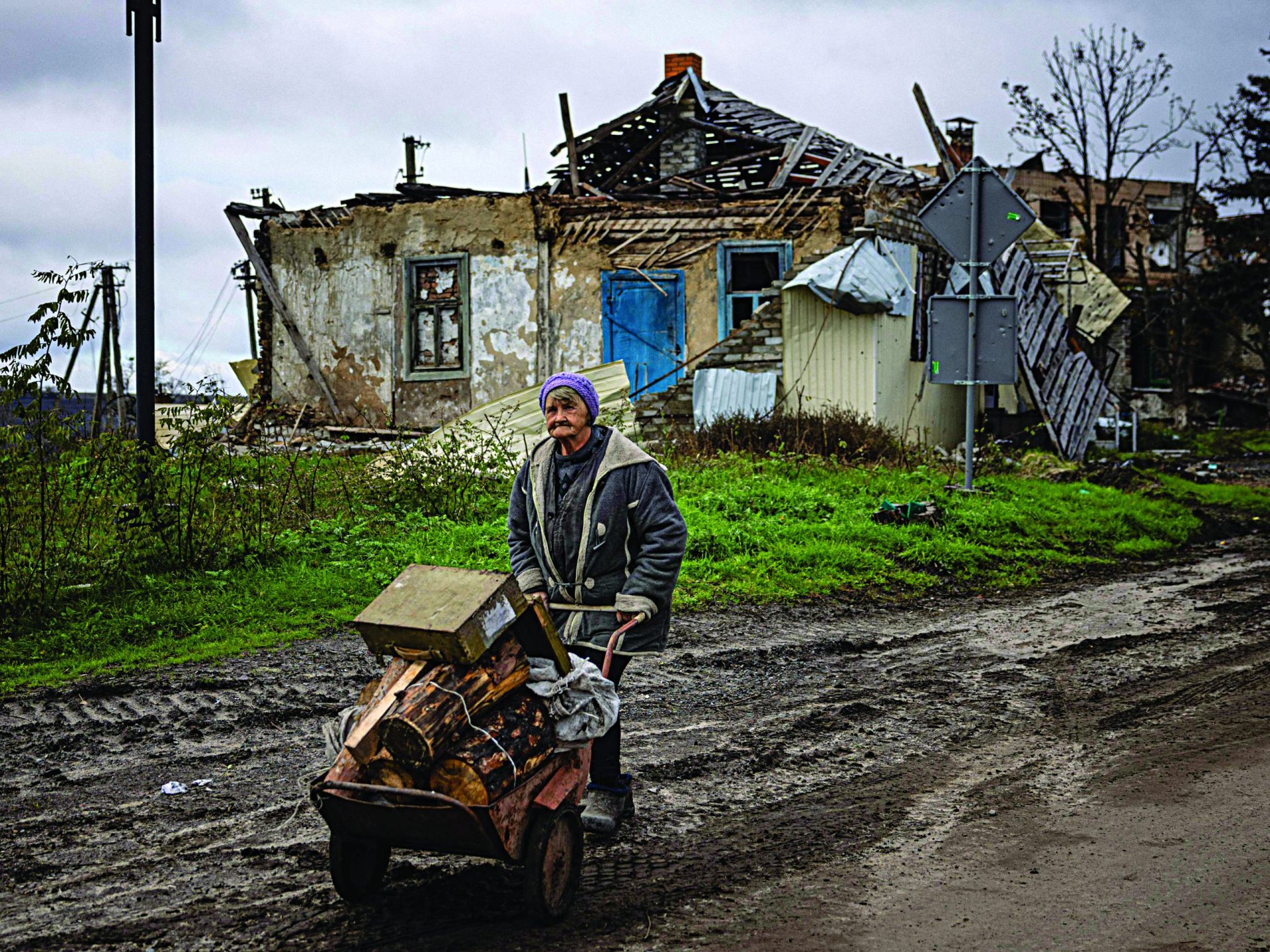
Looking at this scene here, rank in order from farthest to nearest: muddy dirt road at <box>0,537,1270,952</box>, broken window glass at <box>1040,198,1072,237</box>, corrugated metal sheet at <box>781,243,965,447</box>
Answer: broken window glass at <box>1040,198,1072,237</box>, corrugated metal sheet at <box>781,243,965,447</box>, muddy dirt road at <box>0,537,1270,952</box>

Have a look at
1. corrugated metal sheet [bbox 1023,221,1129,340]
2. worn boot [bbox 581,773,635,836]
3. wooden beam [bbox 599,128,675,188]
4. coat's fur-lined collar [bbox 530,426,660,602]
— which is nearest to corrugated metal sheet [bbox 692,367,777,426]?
wooden beam [bbox 599,128,675,188]

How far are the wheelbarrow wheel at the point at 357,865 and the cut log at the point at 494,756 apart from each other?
0.44m

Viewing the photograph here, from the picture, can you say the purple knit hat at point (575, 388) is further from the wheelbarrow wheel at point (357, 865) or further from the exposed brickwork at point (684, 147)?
the exposed brickwork at point (684, 147)

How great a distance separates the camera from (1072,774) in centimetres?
499

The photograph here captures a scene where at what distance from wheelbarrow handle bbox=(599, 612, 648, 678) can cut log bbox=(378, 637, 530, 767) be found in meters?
0.61

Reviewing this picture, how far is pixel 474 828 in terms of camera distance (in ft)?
11.0

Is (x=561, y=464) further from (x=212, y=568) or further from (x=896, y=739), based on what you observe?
(x=212, y=568)

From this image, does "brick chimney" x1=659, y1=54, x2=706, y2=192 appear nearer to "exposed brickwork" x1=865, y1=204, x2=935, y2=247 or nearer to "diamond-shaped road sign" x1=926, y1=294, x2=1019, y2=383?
"exposed brickwork" x1=865, y1=204, x2=935, y2=247

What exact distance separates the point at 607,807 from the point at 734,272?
46.2 feet

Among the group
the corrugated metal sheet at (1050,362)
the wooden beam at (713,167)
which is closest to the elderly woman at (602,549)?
the corrugated metal sheet at (1050,362)

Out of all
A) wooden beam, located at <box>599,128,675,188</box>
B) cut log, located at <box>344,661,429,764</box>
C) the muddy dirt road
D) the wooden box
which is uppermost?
wooden beam, located at <box>599,128,675,188</box>

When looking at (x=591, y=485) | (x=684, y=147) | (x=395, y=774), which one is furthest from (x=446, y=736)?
(x=684, y=147)

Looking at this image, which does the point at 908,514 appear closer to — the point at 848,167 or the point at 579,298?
the point at 579,298

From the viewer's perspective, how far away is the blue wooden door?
17.4 meters
